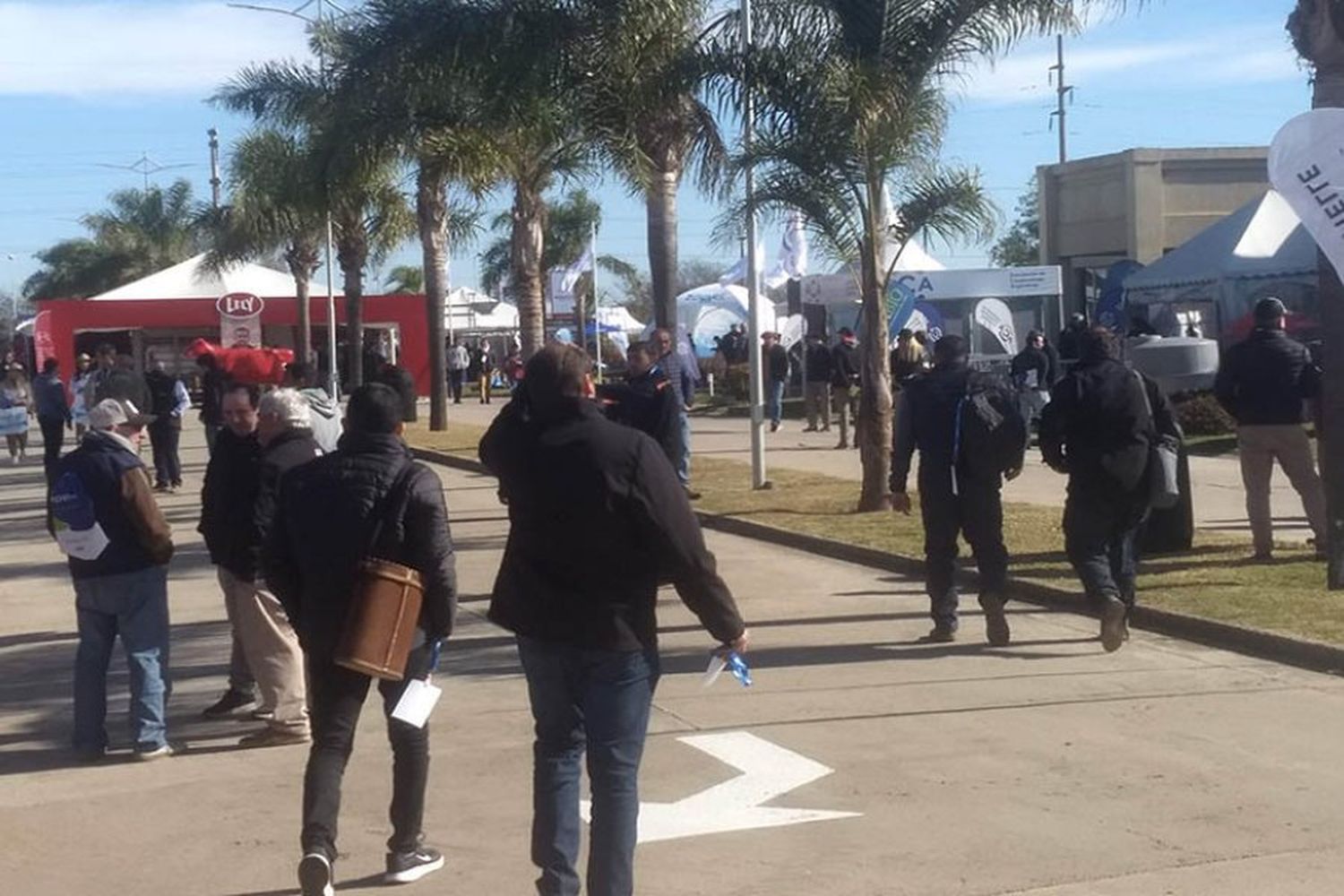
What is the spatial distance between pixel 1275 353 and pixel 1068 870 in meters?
7.61

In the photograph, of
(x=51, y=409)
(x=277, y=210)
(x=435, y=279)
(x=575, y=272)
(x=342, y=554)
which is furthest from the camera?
(x=575, y=272)

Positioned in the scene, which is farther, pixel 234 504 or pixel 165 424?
pixel 165 424

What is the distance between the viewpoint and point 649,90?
1809 cm

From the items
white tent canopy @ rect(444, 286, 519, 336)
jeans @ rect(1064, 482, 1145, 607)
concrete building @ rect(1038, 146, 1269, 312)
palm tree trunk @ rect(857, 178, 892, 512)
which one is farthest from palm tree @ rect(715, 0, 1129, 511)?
white tent canopy @ rect(444, 286, 519, 336)

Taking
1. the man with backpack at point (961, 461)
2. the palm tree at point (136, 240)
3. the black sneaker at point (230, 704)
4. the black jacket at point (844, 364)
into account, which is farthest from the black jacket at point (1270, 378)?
the palm tree at point (136, 240)

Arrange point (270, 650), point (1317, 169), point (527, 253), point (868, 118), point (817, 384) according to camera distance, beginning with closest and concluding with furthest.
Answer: point (270, 650) < point (1317, 169) < point (868, 118) < point (527, 253) < point (817, 384)

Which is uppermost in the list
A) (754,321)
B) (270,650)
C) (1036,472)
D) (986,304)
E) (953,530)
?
(986,304)

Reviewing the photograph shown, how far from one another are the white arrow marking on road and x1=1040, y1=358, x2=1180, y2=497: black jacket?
3125 millimetres

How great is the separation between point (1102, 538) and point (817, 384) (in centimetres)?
2079

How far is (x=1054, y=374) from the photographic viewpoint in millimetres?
26703

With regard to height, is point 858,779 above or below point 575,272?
below

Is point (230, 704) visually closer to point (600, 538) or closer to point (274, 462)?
point (274, 462)

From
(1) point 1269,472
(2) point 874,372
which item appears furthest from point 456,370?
(1) point 1269,472

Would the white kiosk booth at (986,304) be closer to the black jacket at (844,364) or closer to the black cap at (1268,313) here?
the black jacket at (844,364)
